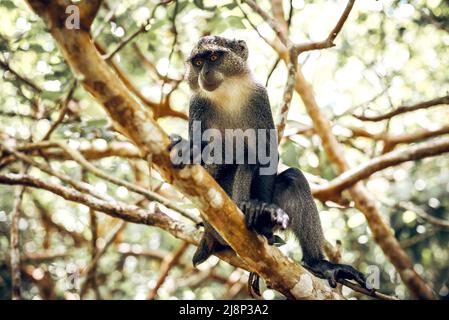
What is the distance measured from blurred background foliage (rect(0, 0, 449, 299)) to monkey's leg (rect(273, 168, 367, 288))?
1.85m

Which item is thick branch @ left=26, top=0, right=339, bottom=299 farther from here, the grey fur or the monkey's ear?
the monkey's ear

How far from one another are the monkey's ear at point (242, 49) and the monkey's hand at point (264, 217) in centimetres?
211

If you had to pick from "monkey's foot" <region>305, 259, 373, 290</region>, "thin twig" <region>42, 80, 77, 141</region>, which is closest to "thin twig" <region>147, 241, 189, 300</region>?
"thin twig" <region>42, 80, 77, 141</region>

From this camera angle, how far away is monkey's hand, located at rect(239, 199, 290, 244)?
3614 mm

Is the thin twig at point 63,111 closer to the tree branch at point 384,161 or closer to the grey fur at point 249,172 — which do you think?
the grey fur at point 249,172

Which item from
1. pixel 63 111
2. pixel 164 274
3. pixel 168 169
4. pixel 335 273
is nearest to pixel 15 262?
pixel 63 111

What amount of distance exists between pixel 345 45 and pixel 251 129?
4138mm

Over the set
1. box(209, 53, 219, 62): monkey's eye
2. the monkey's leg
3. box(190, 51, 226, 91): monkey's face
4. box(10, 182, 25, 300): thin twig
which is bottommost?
box(10, 182, 25, 300): thin twig

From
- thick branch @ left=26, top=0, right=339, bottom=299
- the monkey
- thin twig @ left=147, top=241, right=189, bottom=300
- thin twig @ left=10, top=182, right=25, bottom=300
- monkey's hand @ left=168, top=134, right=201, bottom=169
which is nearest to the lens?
thick branch @ left=26, top=0, right=339, bottom=299

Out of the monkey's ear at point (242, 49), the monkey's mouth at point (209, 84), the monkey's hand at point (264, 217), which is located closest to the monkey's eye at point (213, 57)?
the monkey's mouth at point (209, 84)

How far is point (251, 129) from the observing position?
4957 mm

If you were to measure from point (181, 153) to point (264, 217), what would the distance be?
1145 millimetres
